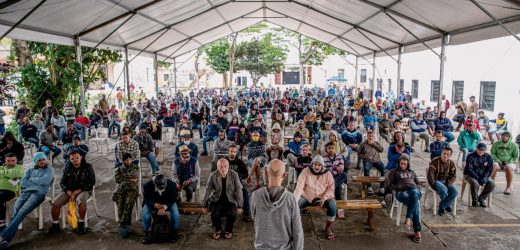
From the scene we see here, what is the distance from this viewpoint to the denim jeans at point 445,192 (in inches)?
219

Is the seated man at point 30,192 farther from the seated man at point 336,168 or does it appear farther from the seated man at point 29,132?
the seated man at point 29,132

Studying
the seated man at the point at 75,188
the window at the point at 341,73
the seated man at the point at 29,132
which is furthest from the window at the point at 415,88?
the window at the point at 341,73

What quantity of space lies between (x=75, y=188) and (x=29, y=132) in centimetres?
498

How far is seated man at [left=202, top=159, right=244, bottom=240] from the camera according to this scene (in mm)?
4848

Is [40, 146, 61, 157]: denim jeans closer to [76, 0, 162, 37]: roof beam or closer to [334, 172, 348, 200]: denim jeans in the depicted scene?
[76, 0, 162, 37]: roof beam

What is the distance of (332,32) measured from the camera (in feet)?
57.8

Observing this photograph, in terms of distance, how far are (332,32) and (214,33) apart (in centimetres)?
631

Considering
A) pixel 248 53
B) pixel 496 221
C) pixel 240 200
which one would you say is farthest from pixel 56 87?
pixel 248 53

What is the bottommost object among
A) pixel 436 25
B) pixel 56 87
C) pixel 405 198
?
pixel 405 198

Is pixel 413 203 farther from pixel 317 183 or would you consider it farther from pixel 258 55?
pixel 258 55

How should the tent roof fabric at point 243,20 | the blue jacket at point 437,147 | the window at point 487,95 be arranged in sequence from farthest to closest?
the window at point 487,95
the tent roof fabric at point 243,20
the blue jacket at point 437,147

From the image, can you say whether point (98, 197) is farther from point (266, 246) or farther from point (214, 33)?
point (214, 33)

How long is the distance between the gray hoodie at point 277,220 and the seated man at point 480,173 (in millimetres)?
4552

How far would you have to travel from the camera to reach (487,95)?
517 inches
